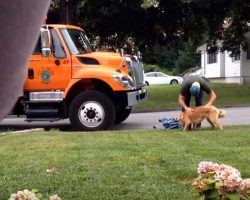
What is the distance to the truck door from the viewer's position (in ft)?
41.3

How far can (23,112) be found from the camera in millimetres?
12547

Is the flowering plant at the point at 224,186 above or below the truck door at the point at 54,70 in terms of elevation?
below

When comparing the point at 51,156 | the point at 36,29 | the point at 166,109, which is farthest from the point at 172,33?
the point at 36,29

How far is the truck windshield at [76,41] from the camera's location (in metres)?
12.7

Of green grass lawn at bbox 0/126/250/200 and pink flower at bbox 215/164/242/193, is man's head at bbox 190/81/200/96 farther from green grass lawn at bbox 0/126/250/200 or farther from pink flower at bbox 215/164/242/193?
pink flower at bbox 215/164/242/193

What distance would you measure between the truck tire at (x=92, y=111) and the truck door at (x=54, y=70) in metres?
0.56

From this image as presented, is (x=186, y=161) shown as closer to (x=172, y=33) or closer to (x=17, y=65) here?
(x=17, y=65)

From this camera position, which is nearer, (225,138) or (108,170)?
(108,170)

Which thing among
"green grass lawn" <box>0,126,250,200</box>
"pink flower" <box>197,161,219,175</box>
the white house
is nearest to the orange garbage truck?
"green grass lawn" <box>0,126,250,200</box>

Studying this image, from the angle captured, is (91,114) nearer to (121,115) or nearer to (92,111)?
(92,111)

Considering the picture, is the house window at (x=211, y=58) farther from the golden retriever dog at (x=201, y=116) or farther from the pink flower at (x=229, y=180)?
the pink flower at (x=229, y=180)

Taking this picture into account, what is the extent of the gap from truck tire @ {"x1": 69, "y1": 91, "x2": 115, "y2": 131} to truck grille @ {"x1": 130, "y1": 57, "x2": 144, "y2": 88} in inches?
55.9

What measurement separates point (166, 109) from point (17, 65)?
744 inches

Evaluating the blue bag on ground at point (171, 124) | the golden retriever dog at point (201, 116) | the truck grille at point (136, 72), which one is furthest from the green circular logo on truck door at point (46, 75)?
the golden retriever dog at point (201, 116)
